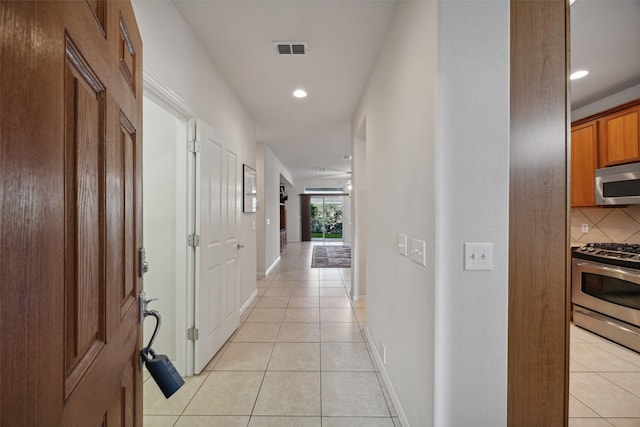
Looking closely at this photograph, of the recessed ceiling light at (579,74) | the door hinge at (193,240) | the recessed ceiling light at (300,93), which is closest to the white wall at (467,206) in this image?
the door hinge at (193,240)

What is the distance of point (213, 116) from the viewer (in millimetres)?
2674

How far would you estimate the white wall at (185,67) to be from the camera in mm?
1688

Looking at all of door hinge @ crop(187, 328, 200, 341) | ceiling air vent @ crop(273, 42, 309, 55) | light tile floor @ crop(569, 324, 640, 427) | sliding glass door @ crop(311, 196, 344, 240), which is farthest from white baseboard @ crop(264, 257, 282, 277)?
sliding glass door @ crop(311, 196, 344, 240)

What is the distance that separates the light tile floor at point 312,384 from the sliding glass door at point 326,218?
9495 mm

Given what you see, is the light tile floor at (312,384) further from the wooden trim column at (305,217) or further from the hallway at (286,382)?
the wooden trim column at (305,217)

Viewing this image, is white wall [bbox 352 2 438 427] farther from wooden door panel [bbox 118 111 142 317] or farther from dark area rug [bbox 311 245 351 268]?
dark area rug [bbox 311 245 351 268]

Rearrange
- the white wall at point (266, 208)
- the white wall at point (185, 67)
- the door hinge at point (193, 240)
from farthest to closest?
the white wall at point (266, 208) → the door hinge at point (193, 240) → the white wall at point (185, 67)

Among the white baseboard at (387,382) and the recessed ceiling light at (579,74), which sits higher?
the recessed ceiling light at (579,74)

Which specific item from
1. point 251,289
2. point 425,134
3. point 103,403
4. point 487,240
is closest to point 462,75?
point 425,134

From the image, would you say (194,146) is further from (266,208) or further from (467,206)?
(266,208)

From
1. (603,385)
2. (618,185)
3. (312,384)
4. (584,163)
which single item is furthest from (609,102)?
(312,384)

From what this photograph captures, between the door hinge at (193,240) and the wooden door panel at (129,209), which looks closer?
the wooden door panel at (129,209)

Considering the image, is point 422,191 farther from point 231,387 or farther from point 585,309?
point 585,309

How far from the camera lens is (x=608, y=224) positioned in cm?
334
